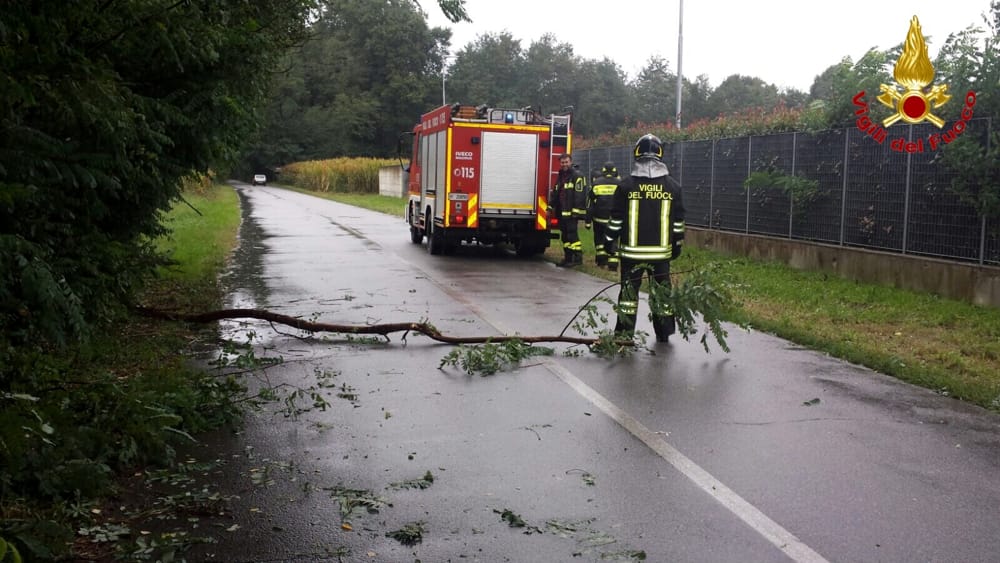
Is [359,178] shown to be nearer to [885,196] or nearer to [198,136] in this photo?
[885,196]

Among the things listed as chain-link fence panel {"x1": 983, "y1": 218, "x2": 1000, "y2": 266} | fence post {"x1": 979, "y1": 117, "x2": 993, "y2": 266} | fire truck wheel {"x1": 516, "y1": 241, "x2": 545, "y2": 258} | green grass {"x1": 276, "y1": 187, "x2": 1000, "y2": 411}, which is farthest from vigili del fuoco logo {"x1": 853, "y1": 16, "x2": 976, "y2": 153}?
fire truck wheel {"x1": 516, "y1": 241, "x2": 545, "y2": 258}

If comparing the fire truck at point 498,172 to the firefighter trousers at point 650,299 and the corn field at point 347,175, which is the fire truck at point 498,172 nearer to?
the firefighter trousers at point 650,299

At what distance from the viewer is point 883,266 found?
13828 millimetres

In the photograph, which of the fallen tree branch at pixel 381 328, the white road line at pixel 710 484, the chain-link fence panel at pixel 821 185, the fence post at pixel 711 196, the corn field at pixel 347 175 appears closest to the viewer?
the white road line at pixel 710 484

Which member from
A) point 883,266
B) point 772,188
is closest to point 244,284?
point 883,266

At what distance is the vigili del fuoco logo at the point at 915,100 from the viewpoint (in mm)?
12938

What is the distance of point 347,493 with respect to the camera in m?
4.98

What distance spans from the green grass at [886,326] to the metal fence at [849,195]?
870mm

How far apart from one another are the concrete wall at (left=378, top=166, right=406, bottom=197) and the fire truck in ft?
121

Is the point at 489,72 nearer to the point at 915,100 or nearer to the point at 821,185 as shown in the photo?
the point at 821,185

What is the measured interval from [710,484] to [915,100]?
34.1 ft

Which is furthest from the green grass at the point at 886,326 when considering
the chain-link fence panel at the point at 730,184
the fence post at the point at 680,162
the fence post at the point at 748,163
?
the fence post at the point at 680,162

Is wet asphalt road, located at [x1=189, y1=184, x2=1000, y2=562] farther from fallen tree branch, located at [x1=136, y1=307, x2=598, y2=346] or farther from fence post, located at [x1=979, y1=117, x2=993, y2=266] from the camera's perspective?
fence post, located at [x1=979, y1=117, x2=993, y2=266]

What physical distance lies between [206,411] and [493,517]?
2.58m
